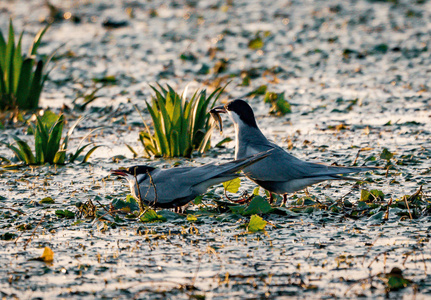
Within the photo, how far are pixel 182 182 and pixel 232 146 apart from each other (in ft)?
8.52

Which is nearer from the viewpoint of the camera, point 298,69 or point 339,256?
point 339,256

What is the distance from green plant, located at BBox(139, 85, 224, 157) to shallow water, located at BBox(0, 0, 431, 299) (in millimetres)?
174

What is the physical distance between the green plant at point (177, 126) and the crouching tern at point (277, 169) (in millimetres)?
1329

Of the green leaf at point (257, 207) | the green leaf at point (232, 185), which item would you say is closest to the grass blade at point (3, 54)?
the green leaf at point (232, 185)

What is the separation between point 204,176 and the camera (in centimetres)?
555

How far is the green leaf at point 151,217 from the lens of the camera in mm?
5445

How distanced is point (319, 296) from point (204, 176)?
181cm

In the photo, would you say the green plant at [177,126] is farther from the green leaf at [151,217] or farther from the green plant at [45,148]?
the green leaf at [151,217]

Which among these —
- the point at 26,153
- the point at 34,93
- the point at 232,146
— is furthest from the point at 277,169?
the point at 34,93

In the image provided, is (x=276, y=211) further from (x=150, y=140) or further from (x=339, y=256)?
(x=150, y=140)

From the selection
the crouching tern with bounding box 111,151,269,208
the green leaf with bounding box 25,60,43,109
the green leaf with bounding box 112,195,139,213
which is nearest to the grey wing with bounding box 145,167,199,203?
the crouching tern with bounding box 111,151,269,208

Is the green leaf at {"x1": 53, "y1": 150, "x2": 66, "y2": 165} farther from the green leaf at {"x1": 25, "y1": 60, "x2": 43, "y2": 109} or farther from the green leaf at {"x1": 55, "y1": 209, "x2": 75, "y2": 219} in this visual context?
the green leaf at {"x1": 25, "y1": 60, "x2": 43, "y2": 109}

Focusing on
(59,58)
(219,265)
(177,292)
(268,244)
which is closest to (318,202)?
(268,244)

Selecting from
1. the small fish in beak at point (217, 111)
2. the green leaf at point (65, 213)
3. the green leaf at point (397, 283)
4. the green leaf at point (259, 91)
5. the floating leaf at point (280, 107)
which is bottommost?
the green leaf at point (397, 283)
